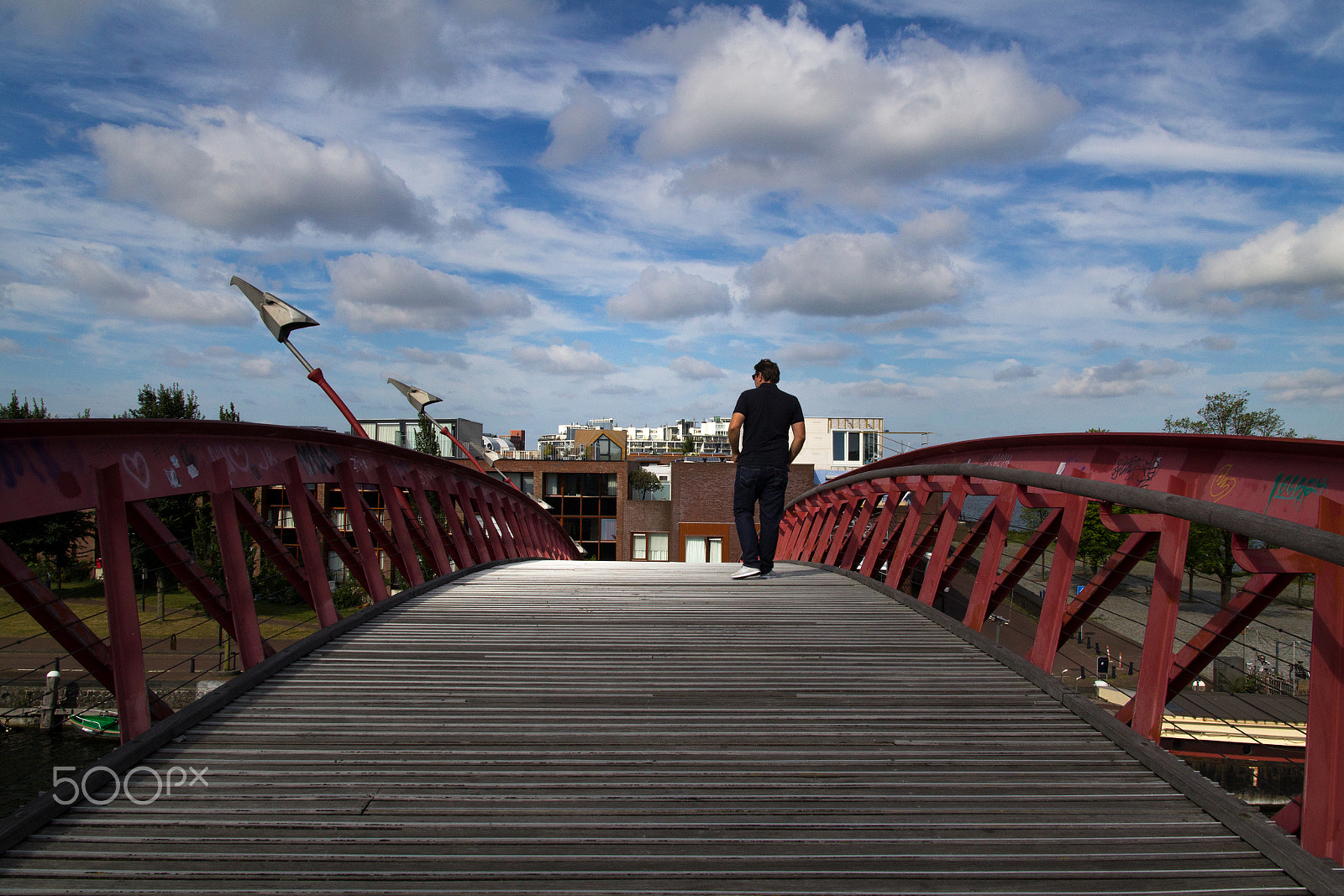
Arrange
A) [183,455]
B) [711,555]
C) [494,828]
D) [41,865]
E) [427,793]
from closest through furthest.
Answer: [41,865] → [494,828] → [427,793] → [183,455] → [711,555]

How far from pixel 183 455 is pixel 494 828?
101 inches

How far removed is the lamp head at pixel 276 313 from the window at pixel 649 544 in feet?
105

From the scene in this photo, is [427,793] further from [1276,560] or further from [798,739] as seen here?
[1276,560]

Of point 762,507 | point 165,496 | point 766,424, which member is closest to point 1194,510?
point 165,496

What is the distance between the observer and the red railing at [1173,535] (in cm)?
247

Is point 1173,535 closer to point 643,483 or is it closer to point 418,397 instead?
point 418,397

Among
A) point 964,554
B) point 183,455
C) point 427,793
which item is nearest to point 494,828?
point 427,793

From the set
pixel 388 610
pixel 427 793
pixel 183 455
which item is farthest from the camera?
pixel 388 610

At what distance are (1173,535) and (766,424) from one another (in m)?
4.08

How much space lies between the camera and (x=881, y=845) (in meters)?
→ 2.50

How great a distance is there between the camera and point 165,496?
11.3 ft

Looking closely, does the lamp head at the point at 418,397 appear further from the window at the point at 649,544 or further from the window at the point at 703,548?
the window at the point at 649,544

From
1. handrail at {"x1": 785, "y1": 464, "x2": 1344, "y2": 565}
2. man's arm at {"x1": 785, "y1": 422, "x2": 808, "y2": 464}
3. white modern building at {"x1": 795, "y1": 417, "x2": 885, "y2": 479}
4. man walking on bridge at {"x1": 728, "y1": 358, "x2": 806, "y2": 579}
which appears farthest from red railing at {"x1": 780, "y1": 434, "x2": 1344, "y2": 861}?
white modern building at {"x1": 795, "y1": 417, "x2": 885, "y2": 479}

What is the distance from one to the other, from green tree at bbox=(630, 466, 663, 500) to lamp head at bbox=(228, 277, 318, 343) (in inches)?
1365
